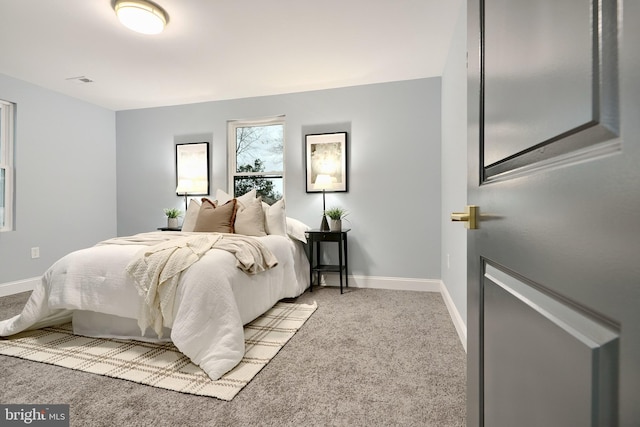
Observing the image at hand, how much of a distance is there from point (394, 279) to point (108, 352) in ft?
9.34

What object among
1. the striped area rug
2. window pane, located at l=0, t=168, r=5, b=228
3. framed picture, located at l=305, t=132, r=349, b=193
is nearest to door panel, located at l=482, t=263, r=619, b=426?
the striped area rug

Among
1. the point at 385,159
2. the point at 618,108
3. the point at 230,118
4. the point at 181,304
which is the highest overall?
the point at 230,118

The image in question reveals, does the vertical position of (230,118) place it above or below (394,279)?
above

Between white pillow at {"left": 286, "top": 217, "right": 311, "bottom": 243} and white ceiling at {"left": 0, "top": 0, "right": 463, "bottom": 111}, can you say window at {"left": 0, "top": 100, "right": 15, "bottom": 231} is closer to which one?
white ceiling at {"left": 0, "top": 0, "right": 463, "bottom": 111}

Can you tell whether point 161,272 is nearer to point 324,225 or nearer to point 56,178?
point 324,225

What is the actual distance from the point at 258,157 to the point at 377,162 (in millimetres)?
1613

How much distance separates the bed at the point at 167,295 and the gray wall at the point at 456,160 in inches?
58.4

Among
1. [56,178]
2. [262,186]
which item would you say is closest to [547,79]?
[262,186]

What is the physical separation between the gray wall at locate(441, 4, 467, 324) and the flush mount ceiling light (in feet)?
7.33

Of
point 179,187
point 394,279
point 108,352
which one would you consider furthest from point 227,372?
point 179,187

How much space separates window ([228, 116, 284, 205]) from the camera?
443 cm

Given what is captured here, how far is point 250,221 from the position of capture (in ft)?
11.1

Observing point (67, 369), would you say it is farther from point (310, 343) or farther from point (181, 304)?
point (310, 343)

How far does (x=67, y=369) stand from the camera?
193 centimetres
